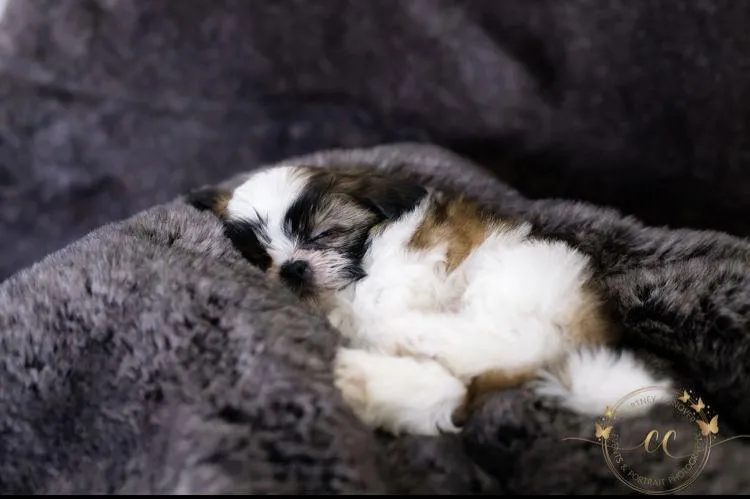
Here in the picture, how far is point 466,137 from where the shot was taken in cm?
265

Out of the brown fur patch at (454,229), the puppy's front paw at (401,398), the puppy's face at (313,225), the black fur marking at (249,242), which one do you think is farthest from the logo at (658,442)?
the black fur marking at (249,242)

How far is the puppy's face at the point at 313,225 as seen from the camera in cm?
177

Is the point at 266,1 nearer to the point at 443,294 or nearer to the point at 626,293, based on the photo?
the point at 443,294

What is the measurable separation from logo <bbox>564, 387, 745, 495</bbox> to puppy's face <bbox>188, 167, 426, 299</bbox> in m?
0.74

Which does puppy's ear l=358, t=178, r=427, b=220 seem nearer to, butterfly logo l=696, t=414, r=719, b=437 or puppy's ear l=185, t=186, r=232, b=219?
puppy's ear l=185, t=186, r=232, b=219

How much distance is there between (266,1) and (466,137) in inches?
37.2

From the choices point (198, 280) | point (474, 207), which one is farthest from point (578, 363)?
point (198, 280)

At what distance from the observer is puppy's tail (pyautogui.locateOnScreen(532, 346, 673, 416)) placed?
140 centimetres

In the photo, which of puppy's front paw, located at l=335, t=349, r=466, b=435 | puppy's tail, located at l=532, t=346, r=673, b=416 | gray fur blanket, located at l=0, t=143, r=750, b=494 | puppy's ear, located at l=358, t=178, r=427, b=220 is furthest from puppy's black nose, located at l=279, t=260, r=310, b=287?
puppy's tail, located at l=532, t=346, r=673, b=416

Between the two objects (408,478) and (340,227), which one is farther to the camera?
(340,227)

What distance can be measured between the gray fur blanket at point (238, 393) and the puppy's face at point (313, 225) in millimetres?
118

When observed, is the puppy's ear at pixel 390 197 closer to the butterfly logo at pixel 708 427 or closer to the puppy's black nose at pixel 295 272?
the puppy's black nose at pixel 295 272

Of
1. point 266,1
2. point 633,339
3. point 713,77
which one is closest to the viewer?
point 633,339

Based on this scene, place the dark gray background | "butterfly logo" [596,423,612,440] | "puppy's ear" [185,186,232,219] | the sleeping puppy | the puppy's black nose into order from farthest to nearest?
the dark gray background → "puppy's ear" [185,186,232,219] → the puppy's black nose → the sleeping puppy → "butterfly logo" [596,423,612,440]
